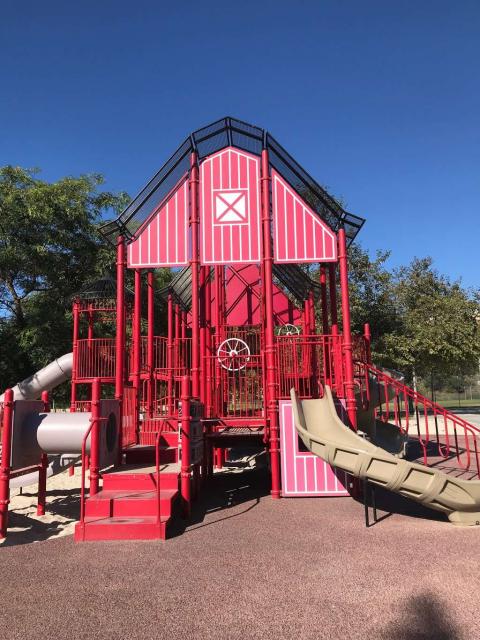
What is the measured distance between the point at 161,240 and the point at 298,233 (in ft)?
8.95

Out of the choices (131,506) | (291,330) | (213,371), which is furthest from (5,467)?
(291,330)

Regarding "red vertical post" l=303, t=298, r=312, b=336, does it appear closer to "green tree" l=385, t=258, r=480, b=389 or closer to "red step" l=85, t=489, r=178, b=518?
"red step" l=85, t=489, r=178, b=518

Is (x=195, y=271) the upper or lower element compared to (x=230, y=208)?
lower

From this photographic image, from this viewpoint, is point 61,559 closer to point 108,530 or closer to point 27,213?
point 108,530

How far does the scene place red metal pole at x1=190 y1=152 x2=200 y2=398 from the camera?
8914mm

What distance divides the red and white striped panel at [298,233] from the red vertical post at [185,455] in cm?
355

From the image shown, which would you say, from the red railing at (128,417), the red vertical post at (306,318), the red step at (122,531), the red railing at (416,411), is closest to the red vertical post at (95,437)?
the red step at (122,531)

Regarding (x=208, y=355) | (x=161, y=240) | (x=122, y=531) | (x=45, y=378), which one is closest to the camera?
(x=122, y=531)

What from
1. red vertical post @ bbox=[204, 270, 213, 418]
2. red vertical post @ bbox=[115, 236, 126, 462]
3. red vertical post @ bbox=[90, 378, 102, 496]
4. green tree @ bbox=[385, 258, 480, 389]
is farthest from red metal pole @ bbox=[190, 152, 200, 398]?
green tree @ bbox=[385, 258, 480, 389]

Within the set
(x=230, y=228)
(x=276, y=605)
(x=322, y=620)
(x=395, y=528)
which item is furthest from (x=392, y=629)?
(x=230, y=228)

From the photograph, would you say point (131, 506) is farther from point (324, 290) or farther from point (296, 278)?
point (296, 278)

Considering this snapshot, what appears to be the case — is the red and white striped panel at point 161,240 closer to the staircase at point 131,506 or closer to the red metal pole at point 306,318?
the staircase at point 131,506

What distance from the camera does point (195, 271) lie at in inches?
363

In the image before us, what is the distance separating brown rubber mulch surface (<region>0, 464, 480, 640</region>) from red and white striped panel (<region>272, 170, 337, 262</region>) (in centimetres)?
479
